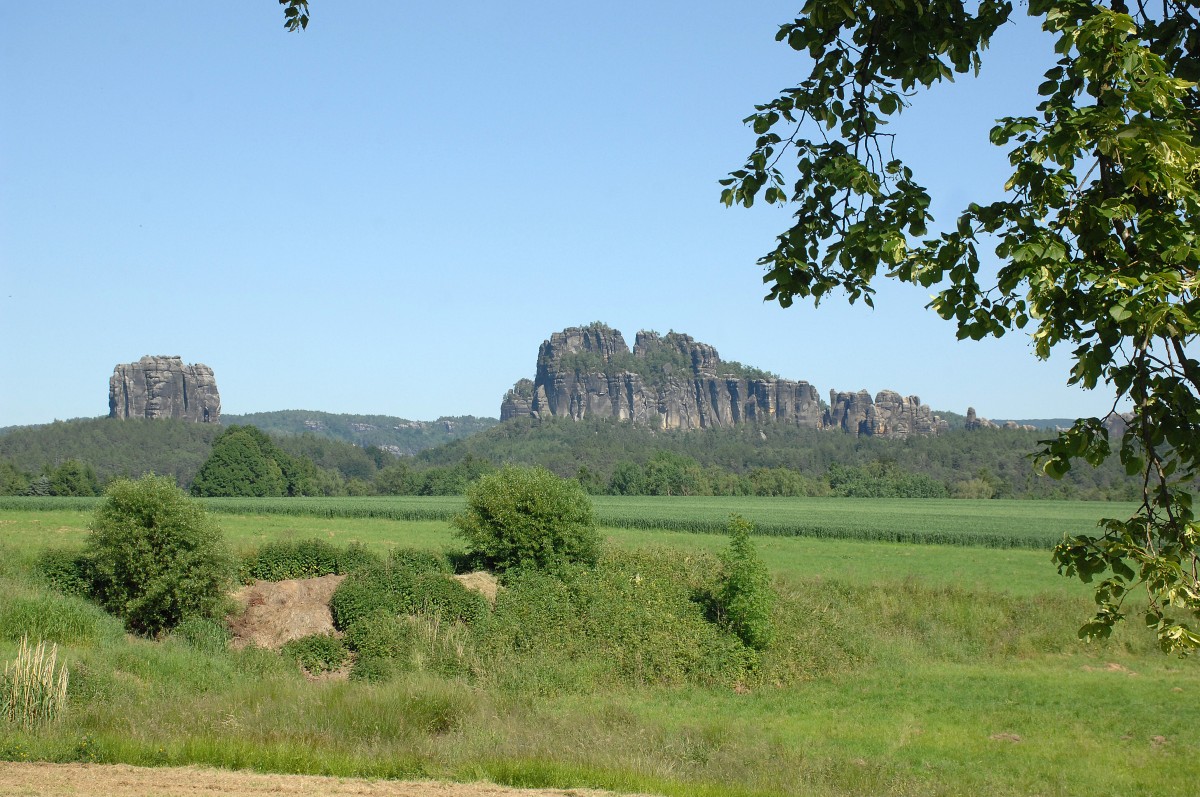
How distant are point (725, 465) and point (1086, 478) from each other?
216ft

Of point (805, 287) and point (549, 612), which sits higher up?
point (805, 287)

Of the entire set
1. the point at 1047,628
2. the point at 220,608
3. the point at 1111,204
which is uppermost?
the point at 1111,204

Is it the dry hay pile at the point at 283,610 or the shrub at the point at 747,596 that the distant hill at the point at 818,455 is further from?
the shrub at the point at 747,596

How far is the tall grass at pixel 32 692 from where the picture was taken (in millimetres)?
13648

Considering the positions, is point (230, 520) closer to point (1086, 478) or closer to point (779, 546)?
point (779, 546)

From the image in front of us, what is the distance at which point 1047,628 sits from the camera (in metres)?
31.1

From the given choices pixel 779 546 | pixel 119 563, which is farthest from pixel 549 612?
pixel 779 546

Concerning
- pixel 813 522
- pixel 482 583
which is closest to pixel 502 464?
pixel 813 522

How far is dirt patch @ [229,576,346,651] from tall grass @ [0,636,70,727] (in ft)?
36.2

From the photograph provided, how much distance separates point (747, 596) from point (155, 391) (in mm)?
183382

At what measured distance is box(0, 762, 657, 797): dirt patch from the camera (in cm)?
956

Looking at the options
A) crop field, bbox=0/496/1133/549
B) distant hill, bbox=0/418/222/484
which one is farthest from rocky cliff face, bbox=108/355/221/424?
crop field, bbox=0/496/1133/549

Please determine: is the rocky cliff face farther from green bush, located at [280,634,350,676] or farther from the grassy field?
green bush, located at [280,634,350,676]

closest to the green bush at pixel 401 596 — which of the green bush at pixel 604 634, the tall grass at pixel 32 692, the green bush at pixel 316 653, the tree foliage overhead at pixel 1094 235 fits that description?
the green bush at pixel 604 634
